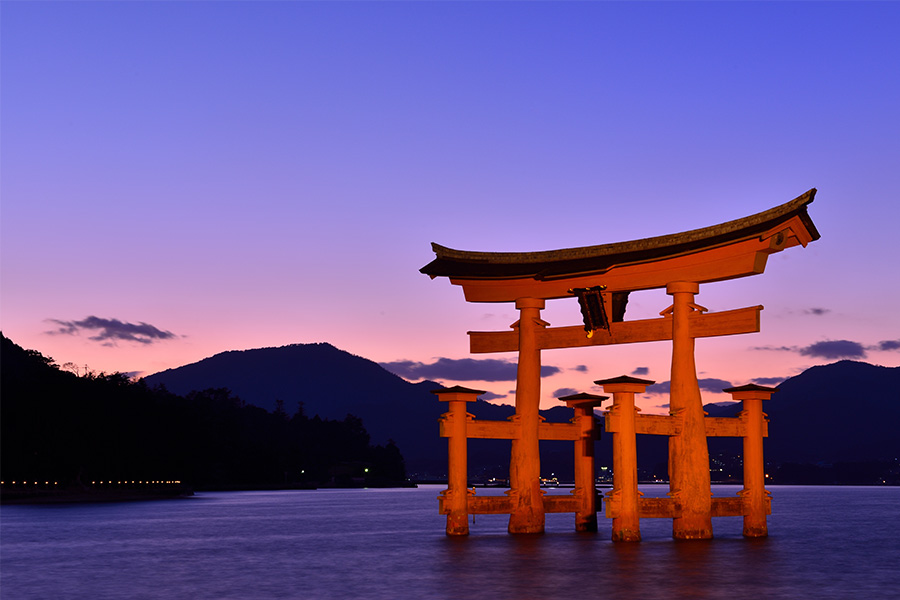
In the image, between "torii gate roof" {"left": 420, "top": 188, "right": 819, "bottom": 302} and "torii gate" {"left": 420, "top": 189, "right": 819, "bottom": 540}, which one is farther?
"torii gate" {"left": 420, "top": 189, "right": 819, "bottom": 540}

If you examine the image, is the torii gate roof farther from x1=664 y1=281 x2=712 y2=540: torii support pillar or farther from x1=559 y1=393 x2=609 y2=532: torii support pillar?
x1=559 y1=393 x2=609 y2=532: torii support pillar

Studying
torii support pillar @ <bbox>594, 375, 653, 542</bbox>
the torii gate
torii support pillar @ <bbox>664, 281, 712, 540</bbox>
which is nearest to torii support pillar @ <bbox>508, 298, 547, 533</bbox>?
the torii gate

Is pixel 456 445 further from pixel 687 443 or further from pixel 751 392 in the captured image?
pixel 751 392

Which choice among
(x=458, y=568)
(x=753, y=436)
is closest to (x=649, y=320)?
(x=753, y=436)

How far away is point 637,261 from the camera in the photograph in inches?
941

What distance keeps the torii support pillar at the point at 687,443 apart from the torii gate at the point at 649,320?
2 centimetres

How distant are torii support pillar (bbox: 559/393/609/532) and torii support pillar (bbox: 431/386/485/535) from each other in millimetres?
3141

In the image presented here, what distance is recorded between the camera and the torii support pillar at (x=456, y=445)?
24.2 m

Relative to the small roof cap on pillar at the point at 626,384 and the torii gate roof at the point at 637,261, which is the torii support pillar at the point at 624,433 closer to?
the small roof cap on pillar at the point at 626,384

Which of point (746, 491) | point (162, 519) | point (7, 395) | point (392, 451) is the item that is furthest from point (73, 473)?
point (392, 451)

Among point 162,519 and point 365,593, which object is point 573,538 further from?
point 162,519

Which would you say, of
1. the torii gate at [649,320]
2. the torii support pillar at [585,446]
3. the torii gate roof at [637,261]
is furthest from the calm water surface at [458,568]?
the torii gate roof at [637,261]

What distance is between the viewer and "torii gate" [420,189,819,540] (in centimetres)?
2227

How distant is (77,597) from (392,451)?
178 metres
